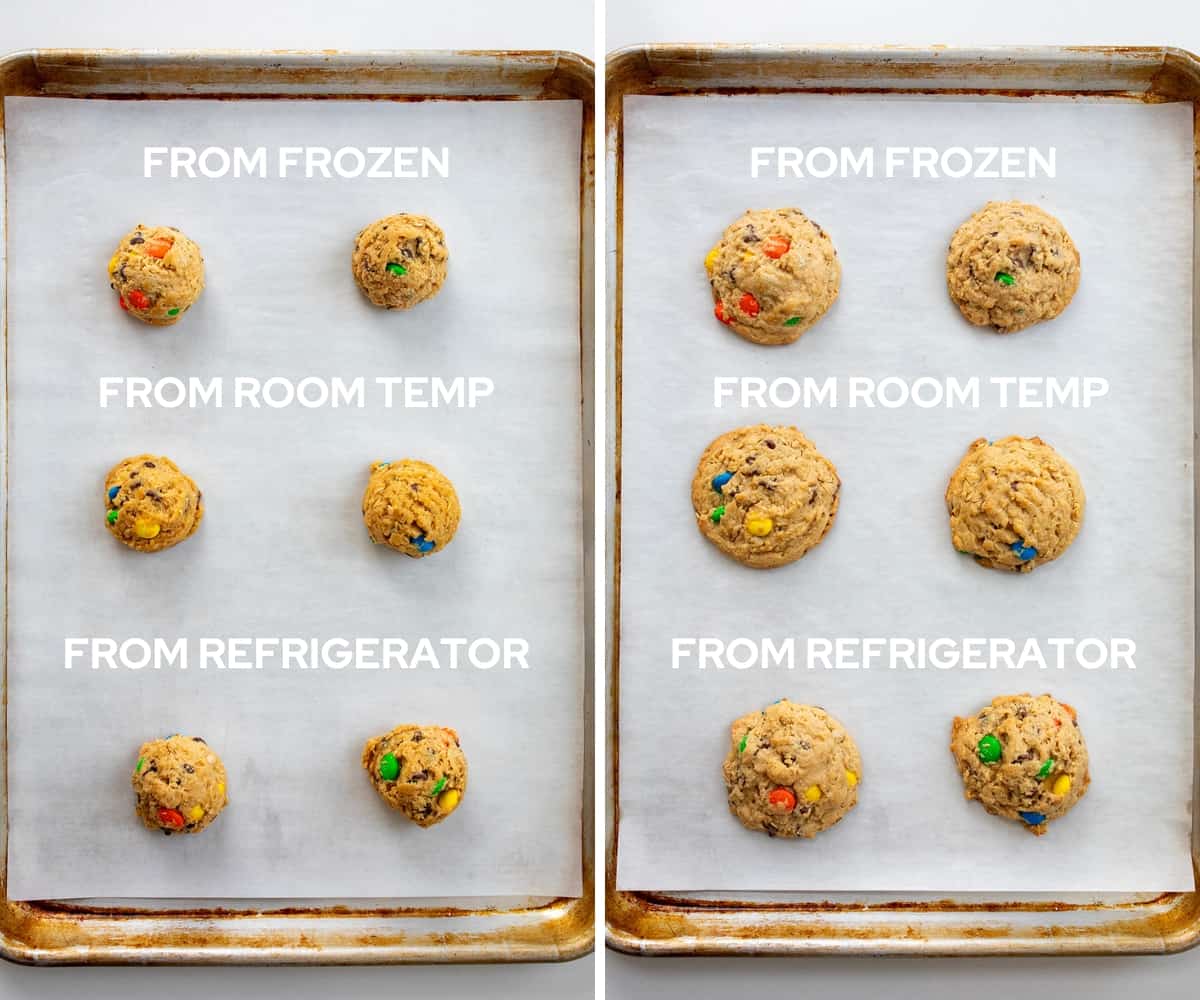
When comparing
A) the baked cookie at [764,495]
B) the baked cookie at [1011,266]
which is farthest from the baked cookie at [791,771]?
the baked cookie at [1011,266]

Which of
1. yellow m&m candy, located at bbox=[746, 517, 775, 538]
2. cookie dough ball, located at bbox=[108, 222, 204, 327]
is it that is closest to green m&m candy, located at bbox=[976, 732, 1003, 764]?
yellow m&m candy, located at bbox=[746, 517, 775, 538]

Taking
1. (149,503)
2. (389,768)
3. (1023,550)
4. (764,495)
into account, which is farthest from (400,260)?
(1023,550)

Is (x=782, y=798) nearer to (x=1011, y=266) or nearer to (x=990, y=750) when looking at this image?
(x=990, y=750)

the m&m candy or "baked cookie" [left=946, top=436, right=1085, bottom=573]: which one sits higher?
"baked cookie" [left=946, top=436, right=1085, bottom=573]

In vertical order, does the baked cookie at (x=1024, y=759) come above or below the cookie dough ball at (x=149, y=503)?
below

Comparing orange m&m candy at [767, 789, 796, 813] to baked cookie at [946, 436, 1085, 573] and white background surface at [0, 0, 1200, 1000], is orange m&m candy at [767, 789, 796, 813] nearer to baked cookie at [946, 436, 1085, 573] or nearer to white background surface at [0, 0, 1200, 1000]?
white background surface at [0, 0, 1200, 1000]

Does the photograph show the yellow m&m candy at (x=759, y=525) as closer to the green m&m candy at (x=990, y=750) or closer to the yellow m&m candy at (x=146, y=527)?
the green m&m candy at (x=990, y=750)
